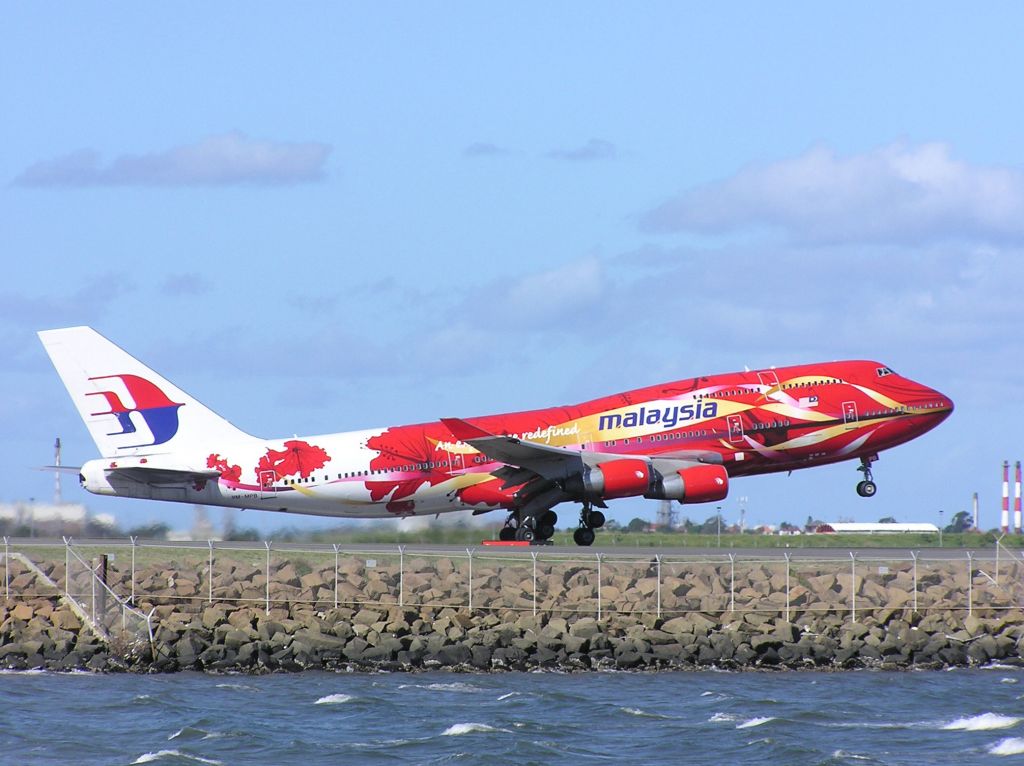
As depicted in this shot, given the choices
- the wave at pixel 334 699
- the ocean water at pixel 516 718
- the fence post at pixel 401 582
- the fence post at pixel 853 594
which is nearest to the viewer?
the ocean water at pixel 516 718

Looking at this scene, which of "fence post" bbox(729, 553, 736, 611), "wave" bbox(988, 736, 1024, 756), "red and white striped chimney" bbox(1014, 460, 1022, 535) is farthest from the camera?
"red and white striped chimney" bbox(1014, 460, 1022, 535)

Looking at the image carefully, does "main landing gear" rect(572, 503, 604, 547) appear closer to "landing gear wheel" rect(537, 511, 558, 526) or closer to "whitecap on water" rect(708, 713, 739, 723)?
"landing gear wheel" rect(537, 511, 558, 526)

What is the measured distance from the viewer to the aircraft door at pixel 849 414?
5438cm

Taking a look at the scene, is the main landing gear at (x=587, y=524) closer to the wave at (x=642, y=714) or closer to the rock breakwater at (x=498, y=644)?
the rock breakwater at (x=498, y=644)

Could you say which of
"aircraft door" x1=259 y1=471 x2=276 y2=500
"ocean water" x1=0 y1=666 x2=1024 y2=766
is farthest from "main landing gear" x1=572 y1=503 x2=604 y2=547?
"ocean water" x1=0 y1=666 x2=1024 y2=766

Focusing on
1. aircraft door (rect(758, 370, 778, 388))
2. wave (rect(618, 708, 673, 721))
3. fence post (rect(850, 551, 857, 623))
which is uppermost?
aircraft door (rect(758, 370, 778, 388))

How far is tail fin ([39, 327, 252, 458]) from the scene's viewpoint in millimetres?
56188

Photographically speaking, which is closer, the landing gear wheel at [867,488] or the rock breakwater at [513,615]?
the rock breakwater at [513,615]

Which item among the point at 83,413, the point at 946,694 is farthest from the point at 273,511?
the point at 946,694

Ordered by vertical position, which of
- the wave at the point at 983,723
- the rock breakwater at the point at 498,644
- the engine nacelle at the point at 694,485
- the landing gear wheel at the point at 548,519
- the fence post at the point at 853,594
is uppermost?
the engine nacelle at the point at 694,485

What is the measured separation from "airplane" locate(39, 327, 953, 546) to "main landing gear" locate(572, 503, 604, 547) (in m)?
0.05

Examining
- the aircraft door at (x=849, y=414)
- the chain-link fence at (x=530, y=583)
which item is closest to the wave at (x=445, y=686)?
the chain-link fence at (x=530, y=583)

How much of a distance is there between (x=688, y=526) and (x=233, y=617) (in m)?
25.3

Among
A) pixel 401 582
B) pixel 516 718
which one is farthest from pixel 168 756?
pixel 401 582
